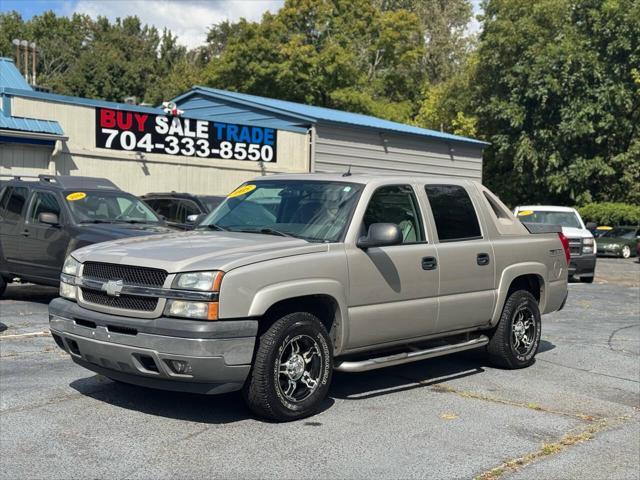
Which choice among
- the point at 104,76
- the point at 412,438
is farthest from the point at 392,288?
the point at 104,76

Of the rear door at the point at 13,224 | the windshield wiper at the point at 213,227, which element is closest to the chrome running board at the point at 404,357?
the windshield wiper at the point at 213,227

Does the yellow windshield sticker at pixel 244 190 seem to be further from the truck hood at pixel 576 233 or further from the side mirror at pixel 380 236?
the truck hood at pixel 576 233

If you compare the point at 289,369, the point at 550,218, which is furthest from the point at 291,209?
the point at 550,218

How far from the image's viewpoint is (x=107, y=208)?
11484 mm

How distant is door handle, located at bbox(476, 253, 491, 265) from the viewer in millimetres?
7215

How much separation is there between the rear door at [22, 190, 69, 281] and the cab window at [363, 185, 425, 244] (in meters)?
5.70

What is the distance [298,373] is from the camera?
5.69 m

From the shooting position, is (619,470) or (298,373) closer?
(619,470)

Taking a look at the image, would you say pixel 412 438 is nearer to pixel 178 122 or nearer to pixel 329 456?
pixel 329 456

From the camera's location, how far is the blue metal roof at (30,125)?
16.3 meters

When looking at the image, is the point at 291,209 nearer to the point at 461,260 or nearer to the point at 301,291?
the point at 301,291

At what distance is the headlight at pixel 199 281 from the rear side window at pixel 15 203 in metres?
7.47

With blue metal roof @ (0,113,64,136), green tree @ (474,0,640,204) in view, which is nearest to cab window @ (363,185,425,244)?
blue metal roof @ (0,113,64,136)

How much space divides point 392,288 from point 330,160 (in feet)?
57.9
